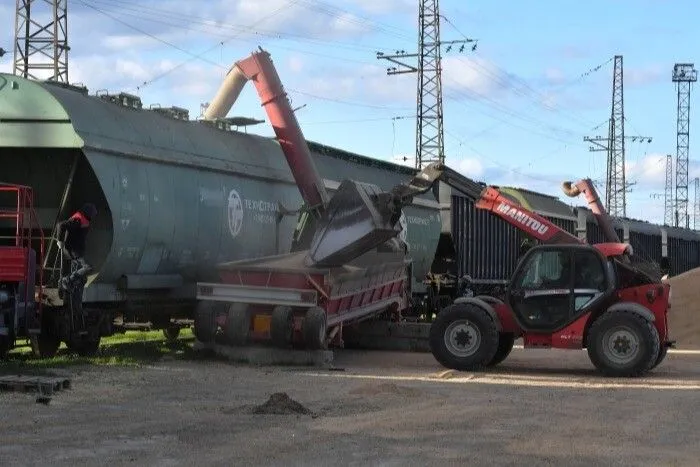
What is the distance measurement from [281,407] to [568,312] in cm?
593

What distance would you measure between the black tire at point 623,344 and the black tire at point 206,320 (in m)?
5.36

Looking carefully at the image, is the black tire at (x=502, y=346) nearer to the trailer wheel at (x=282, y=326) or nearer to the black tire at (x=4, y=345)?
the trailer wheel at (x=282, y=326)

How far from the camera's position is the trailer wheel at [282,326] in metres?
15.2

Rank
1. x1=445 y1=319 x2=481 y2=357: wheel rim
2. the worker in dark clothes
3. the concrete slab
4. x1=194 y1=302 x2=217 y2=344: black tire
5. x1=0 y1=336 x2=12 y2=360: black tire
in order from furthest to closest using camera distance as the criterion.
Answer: x1=194 y1=302 x2=217 y2=344: black tire
the concrete slab
x1=445 y1=319 x2=481 y2=357: wheel rim
the worker in dark clothes
x1=0 y1=336 x2=12 y2=360: black tire

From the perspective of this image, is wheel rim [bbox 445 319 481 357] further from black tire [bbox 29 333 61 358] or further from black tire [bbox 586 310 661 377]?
black tire [bbox 29 333 61 358]

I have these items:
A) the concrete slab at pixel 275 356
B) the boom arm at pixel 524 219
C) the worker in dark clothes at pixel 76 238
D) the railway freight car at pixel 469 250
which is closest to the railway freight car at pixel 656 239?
the railway freight car at pixel 469 250

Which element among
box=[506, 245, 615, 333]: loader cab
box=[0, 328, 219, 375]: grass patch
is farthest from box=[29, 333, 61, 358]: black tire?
box=[506, 245, 615, 333]: loader cab

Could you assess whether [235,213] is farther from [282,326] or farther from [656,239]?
[656,239]

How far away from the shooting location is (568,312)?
14992 mm

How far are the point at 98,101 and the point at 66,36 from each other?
19522 millimetres

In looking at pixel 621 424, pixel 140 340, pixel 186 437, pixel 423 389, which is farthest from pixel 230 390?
pixel 140 340

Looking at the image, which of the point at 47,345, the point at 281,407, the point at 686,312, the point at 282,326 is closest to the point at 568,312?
the point at 282,326

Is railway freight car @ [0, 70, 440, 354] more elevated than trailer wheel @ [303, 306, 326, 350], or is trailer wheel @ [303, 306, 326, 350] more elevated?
railway freight car @ [0, 70, 440, 354]

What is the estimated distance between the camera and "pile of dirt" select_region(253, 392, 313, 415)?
1027cm
